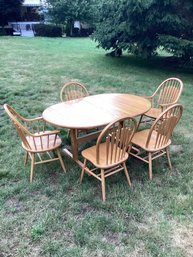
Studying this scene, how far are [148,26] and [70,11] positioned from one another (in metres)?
11.8

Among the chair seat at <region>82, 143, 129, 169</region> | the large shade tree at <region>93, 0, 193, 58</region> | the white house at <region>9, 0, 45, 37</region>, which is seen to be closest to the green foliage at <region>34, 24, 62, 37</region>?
the white house at <region>9, 0, 45, 37</region>

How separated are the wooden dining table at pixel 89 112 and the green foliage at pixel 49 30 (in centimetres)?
1482

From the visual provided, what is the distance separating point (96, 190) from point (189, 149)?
145 centimetres

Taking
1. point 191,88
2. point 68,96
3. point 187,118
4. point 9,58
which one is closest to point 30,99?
point 68,96

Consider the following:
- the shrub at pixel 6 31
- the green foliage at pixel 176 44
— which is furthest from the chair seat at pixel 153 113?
the shrub at pixel 6 31

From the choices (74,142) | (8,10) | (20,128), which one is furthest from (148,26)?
(8,10)

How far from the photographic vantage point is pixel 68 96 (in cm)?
362

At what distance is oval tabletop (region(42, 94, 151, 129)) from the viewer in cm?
256

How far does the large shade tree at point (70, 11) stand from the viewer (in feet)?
54.2

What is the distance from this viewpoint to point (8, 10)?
1850cm

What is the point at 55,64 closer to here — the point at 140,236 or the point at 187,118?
the point at 187,118

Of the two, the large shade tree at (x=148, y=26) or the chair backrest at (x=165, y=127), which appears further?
the large shade tree at (x=148, y=26)

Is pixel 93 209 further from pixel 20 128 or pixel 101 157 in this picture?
pixel 20 128

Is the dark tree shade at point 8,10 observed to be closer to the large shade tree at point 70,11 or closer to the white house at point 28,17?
the white house at point 28,17
